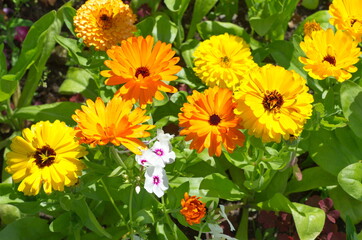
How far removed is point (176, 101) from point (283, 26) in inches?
30.9

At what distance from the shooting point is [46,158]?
1.54m

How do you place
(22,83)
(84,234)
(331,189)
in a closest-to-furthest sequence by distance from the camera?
1. (84,234)
2. (331,189)
3. (22,83)

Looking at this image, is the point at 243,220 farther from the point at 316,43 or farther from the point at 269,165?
the point at 316,43

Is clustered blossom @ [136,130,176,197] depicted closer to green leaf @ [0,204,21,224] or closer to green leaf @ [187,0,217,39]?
green leaf @ [0,204,21,224]

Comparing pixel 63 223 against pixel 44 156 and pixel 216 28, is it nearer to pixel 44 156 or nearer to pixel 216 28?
pixel 44 156

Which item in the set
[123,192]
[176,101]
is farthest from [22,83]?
[123,192]

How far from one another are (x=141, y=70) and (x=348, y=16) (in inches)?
34.8

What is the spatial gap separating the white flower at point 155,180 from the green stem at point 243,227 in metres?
0.78

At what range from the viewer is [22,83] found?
9.00 feet

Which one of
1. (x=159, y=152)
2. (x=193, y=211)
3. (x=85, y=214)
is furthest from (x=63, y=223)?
(x=193, y=211)

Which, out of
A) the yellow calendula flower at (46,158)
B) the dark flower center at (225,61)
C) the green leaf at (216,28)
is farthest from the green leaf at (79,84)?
the yellow calendula flower at (46,158)

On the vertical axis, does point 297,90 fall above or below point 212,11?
above

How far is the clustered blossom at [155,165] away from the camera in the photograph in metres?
1.57

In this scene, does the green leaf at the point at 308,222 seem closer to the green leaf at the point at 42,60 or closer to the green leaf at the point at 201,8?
the green leaf at the point at 201,8
